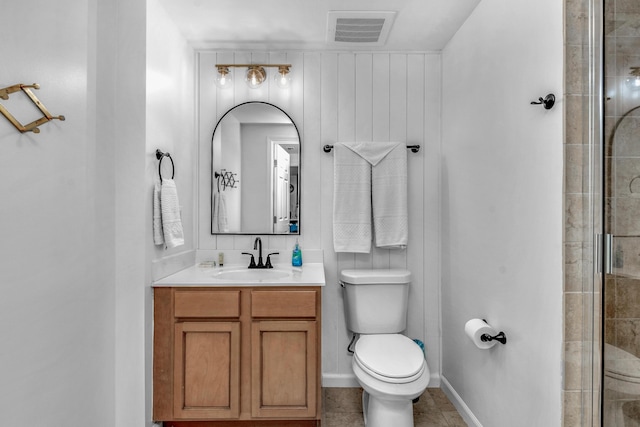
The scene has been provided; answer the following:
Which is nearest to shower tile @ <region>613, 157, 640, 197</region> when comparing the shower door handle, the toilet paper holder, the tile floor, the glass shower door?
the glass shower door

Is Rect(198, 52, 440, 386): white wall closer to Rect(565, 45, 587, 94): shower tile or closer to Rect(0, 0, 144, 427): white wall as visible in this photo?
Rect(0, 0, 144, 427): white wall

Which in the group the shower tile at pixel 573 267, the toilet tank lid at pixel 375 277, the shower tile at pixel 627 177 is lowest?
the toilet tank lid at pixel 375 277

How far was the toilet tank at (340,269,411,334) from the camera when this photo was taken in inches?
91.6

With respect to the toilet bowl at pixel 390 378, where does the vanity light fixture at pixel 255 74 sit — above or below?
above

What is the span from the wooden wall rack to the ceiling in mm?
1111

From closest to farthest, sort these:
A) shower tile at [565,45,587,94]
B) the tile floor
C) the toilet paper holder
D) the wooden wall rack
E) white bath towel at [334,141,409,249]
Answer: the wooden wall rack → shower tile at [565,45,587,94] → the toilet paper holder → the tile floor → white bath towel at [334,141,409,249]

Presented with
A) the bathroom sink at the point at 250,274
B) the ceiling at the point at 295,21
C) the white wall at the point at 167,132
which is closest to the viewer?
the white wall at the point at 167,132

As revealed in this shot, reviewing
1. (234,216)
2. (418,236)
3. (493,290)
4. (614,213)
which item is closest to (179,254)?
(234,216)

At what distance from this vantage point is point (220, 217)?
8.42 ft

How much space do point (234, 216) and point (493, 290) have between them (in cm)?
163

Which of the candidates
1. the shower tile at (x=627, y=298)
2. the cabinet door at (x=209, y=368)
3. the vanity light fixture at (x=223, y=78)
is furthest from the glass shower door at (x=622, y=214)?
the vanity light fixture at (x=223, y=78)

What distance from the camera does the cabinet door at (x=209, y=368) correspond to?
1954 millimetres

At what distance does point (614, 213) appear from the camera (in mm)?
1161

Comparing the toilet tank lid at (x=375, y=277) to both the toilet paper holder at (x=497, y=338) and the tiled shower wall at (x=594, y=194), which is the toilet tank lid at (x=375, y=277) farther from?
the tiled shower wall at (x=594, y=194)
